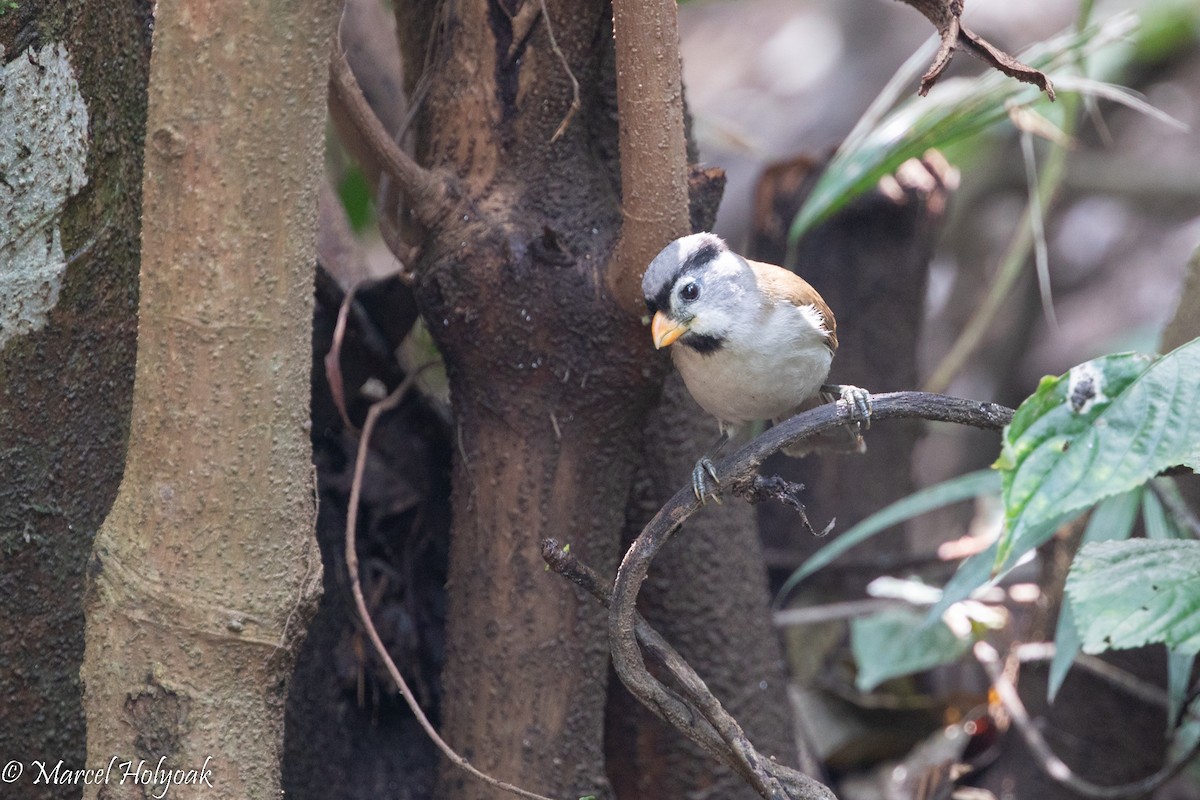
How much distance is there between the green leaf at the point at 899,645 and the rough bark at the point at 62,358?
1907 millimetres

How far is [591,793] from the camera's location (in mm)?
2107

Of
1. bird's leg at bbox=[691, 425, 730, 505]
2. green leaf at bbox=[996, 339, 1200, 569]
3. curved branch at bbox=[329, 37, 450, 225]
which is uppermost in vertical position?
curved branch at bbox=[329, 37, 450, 225]

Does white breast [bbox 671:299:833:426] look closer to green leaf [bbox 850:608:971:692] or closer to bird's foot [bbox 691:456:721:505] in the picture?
bird's foot [bbox 691:456:721:505]

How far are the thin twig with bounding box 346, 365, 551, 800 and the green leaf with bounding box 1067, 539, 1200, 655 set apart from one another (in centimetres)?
90

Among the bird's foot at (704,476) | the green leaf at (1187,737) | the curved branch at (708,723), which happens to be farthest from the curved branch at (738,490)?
the green leaf at (1187,737)

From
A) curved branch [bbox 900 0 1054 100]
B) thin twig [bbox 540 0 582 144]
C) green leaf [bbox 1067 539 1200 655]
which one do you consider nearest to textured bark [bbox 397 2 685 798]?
thin twig [bbox 540 0 582 144]

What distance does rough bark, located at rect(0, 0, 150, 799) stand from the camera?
68.4 inches

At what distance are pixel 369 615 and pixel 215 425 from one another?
0.86 m

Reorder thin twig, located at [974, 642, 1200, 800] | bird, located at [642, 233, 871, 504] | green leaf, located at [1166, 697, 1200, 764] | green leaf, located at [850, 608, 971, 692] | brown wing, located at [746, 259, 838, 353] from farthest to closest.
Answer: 1. green leaf, located at [850, 608, 971, 692]
2. thin twig, located at [974, 642, 1200, 800]
3. green leaf, located at [1166, 697, 1200, 764]
4. brown wing, located at [746, 259, 838, 353]
5. bird, located at [642, 233, 871, 504]

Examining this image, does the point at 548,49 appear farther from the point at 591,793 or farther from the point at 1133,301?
the point at 1133,301

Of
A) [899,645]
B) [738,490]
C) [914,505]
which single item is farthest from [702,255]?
[899,645]

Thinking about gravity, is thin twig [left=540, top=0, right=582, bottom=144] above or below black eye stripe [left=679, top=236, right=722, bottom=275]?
above

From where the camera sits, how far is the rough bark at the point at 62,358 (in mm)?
1736

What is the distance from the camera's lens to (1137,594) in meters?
1.73
